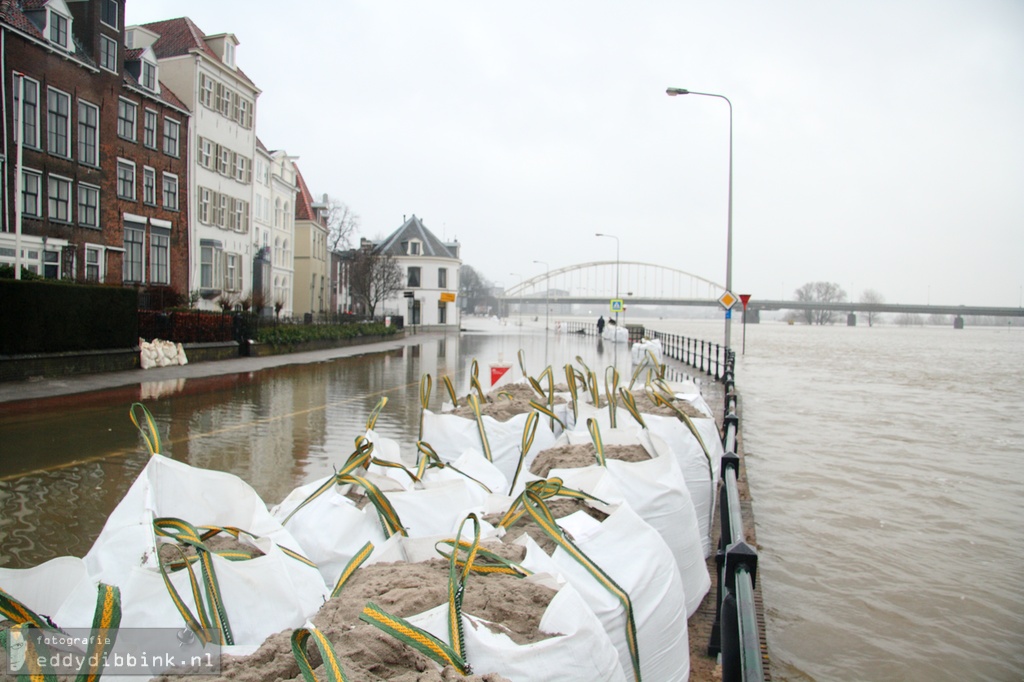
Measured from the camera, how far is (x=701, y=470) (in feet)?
15.3

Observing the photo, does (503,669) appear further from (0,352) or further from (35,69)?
(35,69)

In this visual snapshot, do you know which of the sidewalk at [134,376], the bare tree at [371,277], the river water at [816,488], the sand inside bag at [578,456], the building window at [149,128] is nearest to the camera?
Result: the sand inside bag at [578,456]

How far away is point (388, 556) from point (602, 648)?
2.53 feet

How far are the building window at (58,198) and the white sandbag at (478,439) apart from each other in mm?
23010

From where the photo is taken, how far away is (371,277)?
4966cm

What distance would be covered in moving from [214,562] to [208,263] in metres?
33.7

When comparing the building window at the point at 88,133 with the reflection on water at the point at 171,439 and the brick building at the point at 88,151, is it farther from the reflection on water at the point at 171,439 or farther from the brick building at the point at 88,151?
the reflection on water at the point at 171,439

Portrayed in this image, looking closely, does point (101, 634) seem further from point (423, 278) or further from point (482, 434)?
point (423, 278)

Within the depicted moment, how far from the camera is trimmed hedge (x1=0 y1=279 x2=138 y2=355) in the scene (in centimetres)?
1384

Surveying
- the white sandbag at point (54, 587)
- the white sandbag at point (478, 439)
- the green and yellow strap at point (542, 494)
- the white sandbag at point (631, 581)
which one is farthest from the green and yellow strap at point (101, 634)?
the white sandbag at point (478, 439)

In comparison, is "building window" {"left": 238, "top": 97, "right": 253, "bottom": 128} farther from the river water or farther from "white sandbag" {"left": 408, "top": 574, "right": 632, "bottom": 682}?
"white sandbag" {"left": 408, "top": 574, "right": 632, "bottom": 682}

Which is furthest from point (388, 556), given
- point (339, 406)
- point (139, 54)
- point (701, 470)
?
point (139, 54)

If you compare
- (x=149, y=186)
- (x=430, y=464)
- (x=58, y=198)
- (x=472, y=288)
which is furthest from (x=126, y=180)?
(x=472, y=288)

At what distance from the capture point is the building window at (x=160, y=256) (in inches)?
1130
